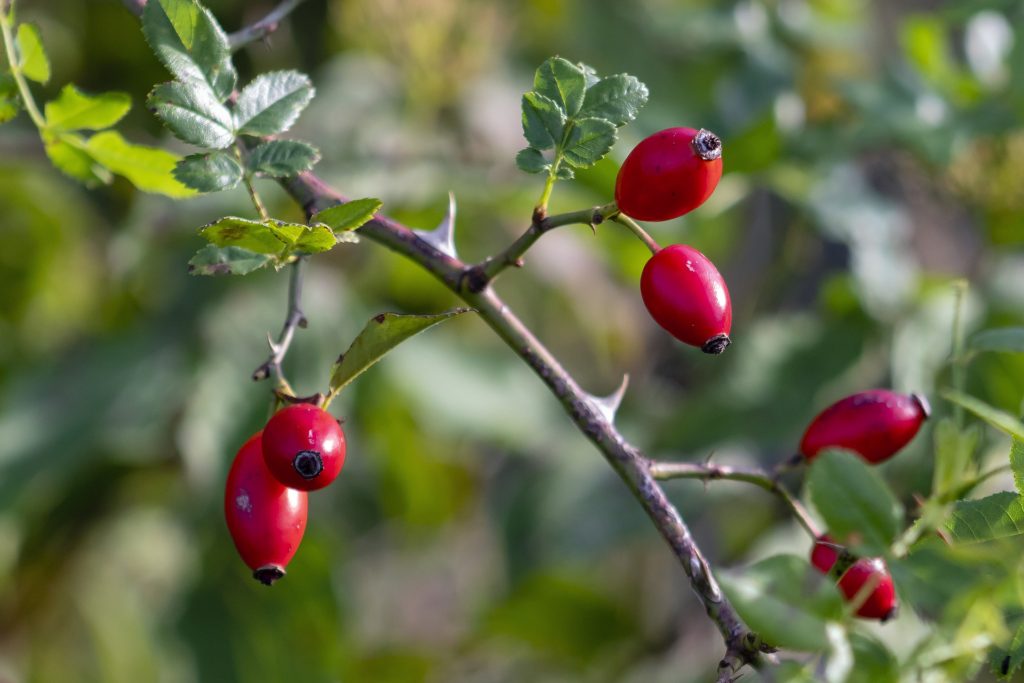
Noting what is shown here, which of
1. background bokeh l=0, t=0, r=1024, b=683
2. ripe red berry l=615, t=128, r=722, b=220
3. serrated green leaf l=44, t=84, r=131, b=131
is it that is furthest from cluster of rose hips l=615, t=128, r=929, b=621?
background bokeh l=0, t=0, r=1024, b=683

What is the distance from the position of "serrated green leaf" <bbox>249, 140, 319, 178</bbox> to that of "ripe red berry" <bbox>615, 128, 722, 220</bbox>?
0.18 meters

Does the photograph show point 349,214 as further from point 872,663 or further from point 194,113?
point 872,663

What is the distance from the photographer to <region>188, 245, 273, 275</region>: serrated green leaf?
0.63 m

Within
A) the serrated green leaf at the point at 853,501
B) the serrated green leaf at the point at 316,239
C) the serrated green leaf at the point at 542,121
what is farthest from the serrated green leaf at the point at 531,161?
the serrated green leaf at the point at 853,501

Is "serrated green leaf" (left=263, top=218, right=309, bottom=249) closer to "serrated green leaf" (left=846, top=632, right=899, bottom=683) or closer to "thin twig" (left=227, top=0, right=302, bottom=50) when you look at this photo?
"thin twig" (left=227, top=0, right=302, bottom=50)

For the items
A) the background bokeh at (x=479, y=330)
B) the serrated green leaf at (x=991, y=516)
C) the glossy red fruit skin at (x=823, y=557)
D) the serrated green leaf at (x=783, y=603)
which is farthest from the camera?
the background bokeh at (x=479, y=330)


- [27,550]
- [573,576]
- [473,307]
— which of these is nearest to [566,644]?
[573,576]

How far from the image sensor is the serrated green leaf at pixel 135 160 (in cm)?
74

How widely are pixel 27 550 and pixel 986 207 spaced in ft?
5.45

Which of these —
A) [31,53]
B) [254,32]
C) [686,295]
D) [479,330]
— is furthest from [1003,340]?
[479,330]

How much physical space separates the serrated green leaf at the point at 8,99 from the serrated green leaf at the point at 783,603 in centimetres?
50

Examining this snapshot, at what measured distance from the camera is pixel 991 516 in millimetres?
585

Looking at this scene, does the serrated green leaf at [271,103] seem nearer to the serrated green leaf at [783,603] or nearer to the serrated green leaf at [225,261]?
the serrated green leaf at [225,261]

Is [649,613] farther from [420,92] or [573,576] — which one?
[420,92]
